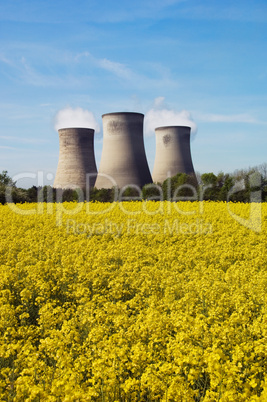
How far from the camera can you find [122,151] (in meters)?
→ 24.9

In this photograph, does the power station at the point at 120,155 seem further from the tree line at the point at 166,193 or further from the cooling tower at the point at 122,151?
the tree line at the point at 166,193

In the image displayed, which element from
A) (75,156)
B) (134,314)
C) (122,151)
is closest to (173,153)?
(122,151)

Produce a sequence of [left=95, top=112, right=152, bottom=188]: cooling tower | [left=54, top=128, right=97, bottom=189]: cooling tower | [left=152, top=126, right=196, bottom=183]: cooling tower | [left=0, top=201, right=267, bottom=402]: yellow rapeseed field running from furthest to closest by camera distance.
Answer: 1. [left=152, top=126, right=196, bottom=183]: cooling tower
2. [left=54, top=128, right=97, bottom=189]: cooling tower
3. [left=95, top=112, right=152, bottom=188]: cooling tower
4. [left=0, top=201, right=267, bottom=402]: yellow rapeseed field

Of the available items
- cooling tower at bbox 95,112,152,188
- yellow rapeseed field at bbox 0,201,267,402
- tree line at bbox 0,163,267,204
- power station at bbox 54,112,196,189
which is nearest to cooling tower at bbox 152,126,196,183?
power station at bbox 54,112,196,189

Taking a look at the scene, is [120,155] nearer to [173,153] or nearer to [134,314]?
[173,153]

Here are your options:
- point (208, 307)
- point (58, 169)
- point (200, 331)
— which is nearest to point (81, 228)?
point (208, 307)

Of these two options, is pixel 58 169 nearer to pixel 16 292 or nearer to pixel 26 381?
pixel 16 292

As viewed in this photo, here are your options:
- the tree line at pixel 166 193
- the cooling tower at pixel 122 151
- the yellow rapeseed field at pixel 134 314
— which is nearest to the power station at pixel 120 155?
the cooling tower at pixel 122 151

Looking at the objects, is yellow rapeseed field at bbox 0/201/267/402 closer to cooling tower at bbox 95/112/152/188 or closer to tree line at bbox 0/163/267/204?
tree line at bbox 0/163/267/204

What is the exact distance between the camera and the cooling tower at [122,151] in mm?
24891

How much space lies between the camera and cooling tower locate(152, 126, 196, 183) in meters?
28.0

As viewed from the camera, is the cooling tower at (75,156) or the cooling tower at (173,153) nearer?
the cooling tower at (75,156)

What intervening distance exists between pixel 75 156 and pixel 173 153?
22.6 ft

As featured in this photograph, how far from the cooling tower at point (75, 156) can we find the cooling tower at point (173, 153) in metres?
5.11
